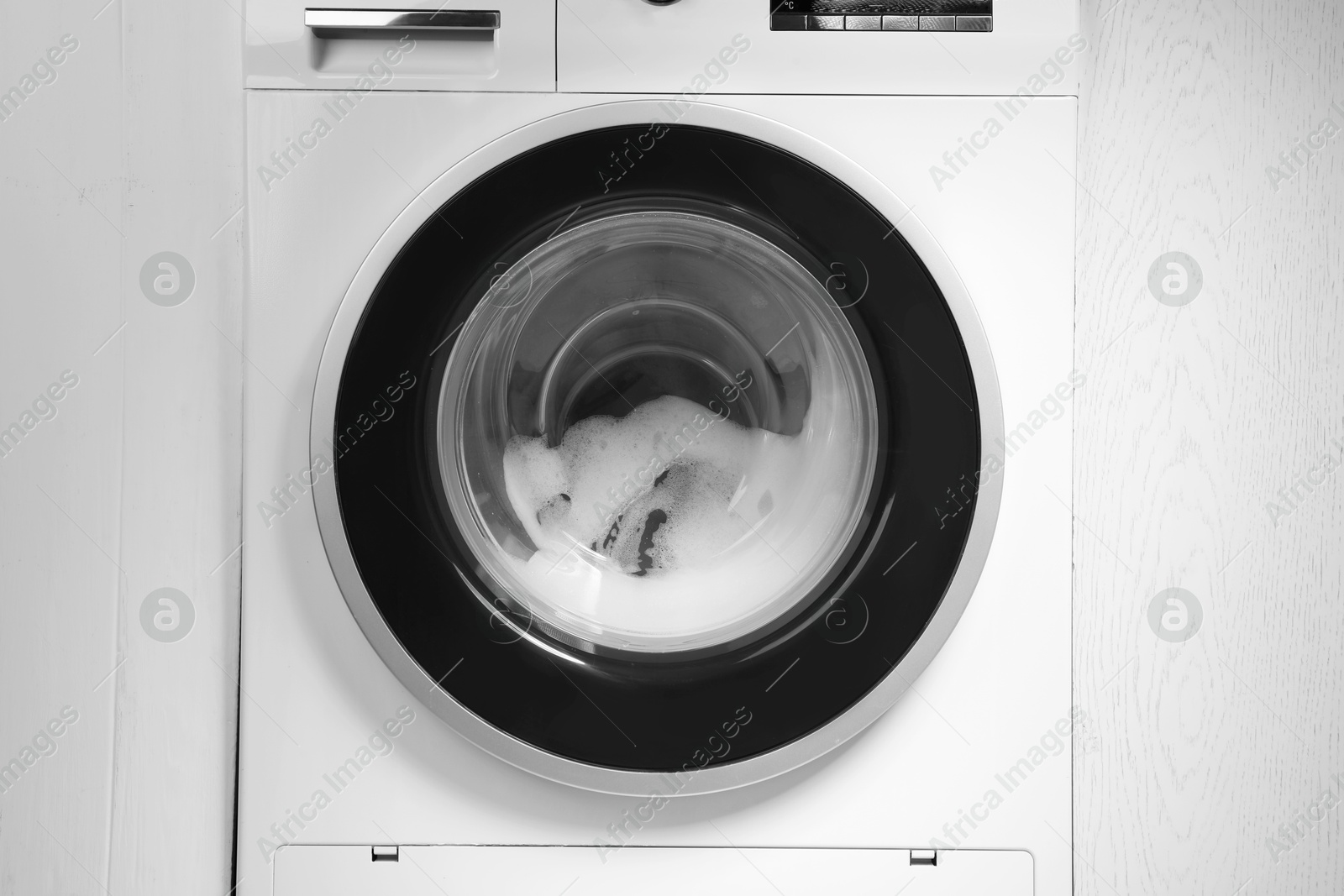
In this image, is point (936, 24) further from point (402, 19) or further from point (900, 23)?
point (402, 19)

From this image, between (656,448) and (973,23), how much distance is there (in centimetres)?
49

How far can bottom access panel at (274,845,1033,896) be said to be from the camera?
0.76m

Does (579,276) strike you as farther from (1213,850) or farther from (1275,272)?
(1213,850)

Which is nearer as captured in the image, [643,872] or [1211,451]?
[643,872]

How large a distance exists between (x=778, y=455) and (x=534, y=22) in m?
0.45

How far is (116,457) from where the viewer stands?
753 millimetres

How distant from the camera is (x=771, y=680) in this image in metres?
0.74

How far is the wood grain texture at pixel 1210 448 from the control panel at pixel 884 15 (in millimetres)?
261

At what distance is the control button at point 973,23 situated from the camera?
77 cm

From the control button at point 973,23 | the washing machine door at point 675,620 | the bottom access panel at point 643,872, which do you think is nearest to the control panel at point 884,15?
the control button at point 973,23

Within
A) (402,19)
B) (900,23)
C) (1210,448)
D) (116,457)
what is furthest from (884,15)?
(116,457)

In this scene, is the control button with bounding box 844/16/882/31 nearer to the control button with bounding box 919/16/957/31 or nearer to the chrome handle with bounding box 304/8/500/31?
the control button with bounding box 919/16/957/31

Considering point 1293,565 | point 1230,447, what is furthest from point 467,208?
point 1293,565

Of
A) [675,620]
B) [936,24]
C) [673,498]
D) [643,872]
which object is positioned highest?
[936,24]
